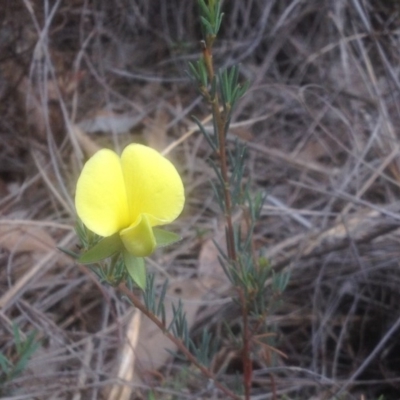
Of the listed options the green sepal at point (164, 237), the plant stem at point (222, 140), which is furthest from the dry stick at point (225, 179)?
the green sepal at point (164, 237)

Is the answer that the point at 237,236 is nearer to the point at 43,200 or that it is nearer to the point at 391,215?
the point at 391,215

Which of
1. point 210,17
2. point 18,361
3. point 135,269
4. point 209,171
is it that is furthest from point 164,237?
point 209,171

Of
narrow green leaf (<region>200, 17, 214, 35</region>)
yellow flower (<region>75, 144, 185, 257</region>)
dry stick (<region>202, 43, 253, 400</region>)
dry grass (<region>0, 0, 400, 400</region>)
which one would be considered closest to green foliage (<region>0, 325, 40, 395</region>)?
dry grass (<region>0, 0, 400, 400</region>)

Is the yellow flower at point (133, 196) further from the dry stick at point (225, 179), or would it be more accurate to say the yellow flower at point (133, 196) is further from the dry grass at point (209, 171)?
the dry grass at point (209, 171)

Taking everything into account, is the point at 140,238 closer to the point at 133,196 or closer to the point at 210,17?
Result: the point at 133,196

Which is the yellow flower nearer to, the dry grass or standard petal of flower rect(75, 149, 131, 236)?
standard petal of flower rect(75, 149, 131, 236)

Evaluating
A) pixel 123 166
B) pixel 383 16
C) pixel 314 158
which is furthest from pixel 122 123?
pixel 123 166
